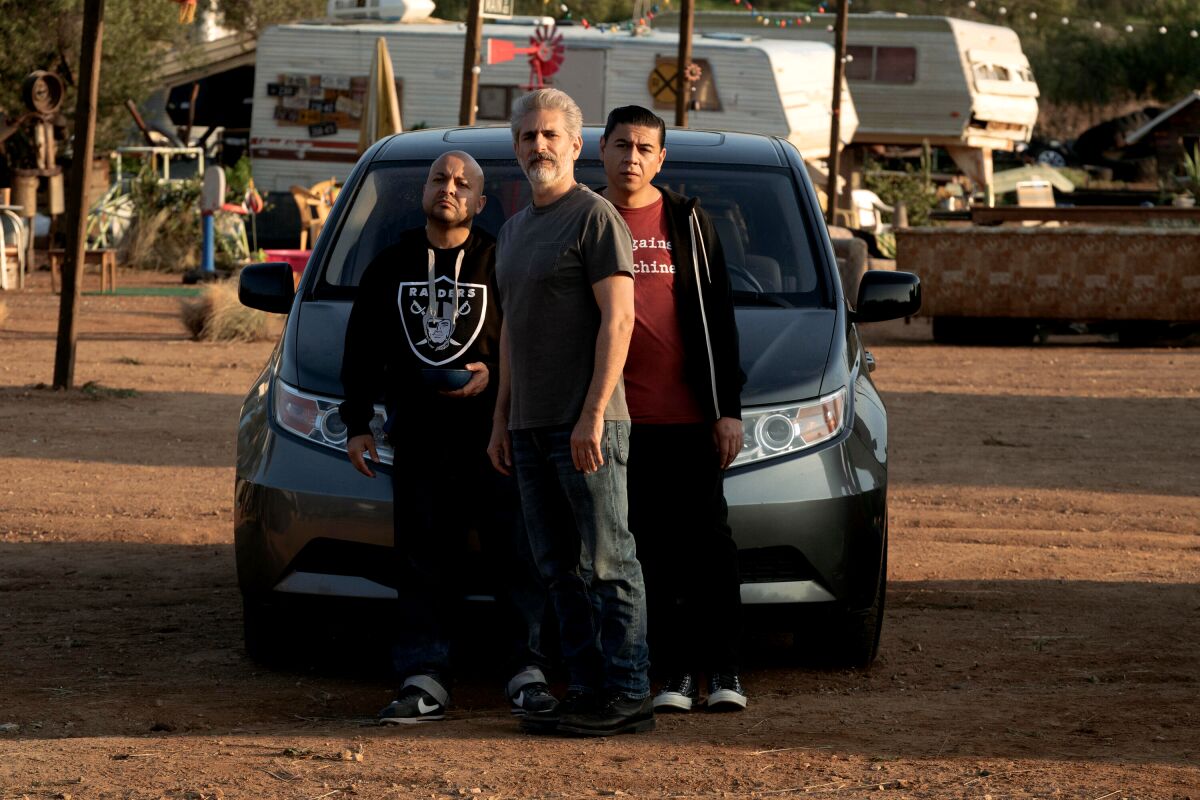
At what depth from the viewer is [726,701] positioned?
5094 millimetres

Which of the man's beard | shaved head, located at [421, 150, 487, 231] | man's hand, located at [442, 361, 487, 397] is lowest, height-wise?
man's hand, located at [442, 361, 487, 397]

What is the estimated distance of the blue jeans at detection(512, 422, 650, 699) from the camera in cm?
473

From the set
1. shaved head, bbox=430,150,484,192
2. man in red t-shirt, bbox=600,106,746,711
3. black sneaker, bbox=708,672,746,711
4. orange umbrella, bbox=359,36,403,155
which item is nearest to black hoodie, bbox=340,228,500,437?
shaved head, bbox=430,150,484,192

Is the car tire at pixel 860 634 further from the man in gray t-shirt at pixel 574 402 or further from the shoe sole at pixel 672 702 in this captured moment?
the man in gray t-shirt at pixel 574 402

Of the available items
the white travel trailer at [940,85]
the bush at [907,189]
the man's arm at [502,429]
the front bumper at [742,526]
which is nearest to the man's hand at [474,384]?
the man's arm at [502,429]

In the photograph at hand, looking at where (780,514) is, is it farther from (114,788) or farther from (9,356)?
(9,356)

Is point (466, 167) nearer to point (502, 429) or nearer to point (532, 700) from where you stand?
point (502, 429)

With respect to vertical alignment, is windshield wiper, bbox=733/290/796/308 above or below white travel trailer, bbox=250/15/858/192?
below

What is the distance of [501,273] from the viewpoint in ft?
15.8

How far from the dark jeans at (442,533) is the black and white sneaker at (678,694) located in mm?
347

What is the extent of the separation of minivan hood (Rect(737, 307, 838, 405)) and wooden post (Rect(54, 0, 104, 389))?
27.4 ft

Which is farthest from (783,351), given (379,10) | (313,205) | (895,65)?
(895,65)

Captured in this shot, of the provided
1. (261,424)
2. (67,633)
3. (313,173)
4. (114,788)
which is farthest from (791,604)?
(313,173)

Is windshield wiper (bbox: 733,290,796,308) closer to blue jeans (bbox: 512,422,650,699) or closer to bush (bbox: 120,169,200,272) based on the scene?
blue jeans (bbox: 512,422,650,699)
